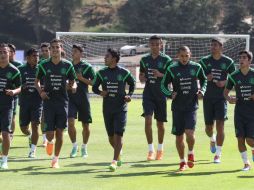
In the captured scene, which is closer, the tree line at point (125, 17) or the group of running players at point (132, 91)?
the group of running players at point (132, 91)

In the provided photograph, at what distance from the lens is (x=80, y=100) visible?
15922 millimetres

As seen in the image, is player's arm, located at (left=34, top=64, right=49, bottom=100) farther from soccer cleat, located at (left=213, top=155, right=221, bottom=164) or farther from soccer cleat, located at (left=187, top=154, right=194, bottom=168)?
soccer cleat, located at (left=213, top=155, right=221, bottom=164)

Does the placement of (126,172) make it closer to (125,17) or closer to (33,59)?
(33,59)

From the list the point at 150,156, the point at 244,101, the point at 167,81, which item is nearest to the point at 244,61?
the point at 244,101

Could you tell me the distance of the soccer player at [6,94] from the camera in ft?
44.1

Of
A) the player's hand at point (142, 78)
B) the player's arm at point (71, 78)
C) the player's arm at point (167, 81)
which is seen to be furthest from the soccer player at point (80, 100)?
the player's arm at point (167, 81)

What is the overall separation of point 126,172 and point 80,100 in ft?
10.2

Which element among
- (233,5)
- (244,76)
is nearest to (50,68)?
(244,76)

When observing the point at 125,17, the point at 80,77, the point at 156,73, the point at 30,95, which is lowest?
the point at 30,95

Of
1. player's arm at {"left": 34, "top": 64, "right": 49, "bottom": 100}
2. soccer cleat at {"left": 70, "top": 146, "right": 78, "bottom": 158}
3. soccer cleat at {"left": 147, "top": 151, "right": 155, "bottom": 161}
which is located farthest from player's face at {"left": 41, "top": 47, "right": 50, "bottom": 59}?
soccer cleat at {"left": 147, "top": 151, "right": 155, "bottom": 161}

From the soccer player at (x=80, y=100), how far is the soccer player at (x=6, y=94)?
6.90ft

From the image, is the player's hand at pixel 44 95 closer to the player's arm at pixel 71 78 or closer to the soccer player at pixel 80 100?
the player's arm at pixel 71 78

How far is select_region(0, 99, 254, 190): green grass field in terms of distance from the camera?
11820 mm

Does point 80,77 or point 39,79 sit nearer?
point 39,79
